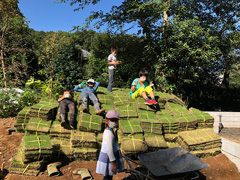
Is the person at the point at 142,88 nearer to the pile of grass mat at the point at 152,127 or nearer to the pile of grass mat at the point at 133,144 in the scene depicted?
the pile of grass mat at the point at 152,127

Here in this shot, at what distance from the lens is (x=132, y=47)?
11.0 m

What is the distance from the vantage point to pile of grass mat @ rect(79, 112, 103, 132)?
497cm

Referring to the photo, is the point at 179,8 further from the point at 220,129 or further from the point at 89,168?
the point at 89,168

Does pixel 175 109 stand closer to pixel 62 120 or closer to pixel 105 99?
pixel 105 99

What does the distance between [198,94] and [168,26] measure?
538 centimetres

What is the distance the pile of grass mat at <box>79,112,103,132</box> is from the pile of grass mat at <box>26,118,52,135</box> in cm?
93

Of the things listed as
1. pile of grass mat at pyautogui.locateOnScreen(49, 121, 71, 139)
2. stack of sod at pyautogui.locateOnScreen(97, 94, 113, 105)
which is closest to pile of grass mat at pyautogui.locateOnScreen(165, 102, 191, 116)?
stack of sod at pyautogui.locateOnScreen(97, 94, 113, 105)

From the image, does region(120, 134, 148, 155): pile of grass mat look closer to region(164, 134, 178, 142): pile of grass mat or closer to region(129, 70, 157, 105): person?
region(164, 134, 178, 142): pile of grass mat

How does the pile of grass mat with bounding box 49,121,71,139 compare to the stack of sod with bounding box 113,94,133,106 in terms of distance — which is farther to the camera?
the stack of sod with bounding box 113,94,133,106

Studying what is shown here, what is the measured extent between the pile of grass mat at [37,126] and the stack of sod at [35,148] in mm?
390

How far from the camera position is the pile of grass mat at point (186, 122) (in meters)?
5.87

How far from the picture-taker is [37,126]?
4781mm

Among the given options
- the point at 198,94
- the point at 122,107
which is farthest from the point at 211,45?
the point at 122,107

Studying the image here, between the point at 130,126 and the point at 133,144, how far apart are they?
0.65 m
